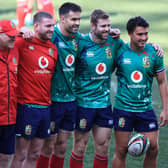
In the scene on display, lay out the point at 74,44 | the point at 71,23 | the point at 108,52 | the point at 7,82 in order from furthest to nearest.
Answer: the point at 108,52 < the point at 74,44 < the point at 71,23 < the point at 7,82

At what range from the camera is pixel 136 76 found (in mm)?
6199

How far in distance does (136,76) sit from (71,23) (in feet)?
3.17

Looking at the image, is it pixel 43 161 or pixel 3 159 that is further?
pixel 43 161

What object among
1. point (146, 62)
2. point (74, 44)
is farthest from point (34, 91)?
point (146, 62)

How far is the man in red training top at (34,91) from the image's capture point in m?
5.77

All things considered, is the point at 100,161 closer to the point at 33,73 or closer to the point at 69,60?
the point at 69,60

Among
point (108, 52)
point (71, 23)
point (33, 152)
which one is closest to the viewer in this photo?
point (33, 152)

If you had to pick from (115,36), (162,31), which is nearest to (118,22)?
(162,31)

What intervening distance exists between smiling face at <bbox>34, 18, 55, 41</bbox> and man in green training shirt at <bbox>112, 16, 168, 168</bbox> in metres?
0.93

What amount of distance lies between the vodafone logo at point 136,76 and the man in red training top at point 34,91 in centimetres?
95

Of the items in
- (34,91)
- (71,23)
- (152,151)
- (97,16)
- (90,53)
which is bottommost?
(152,151)

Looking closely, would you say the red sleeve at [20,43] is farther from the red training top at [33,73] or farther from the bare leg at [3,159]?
the bare leg at [3,159]

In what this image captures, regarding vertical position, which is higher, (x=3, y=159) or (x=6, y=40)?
(x=6, y=40)

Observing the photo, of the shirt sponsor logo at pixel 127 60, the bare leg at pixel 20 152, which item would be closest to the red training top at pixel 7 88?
the bare leg at pixel 20 152
